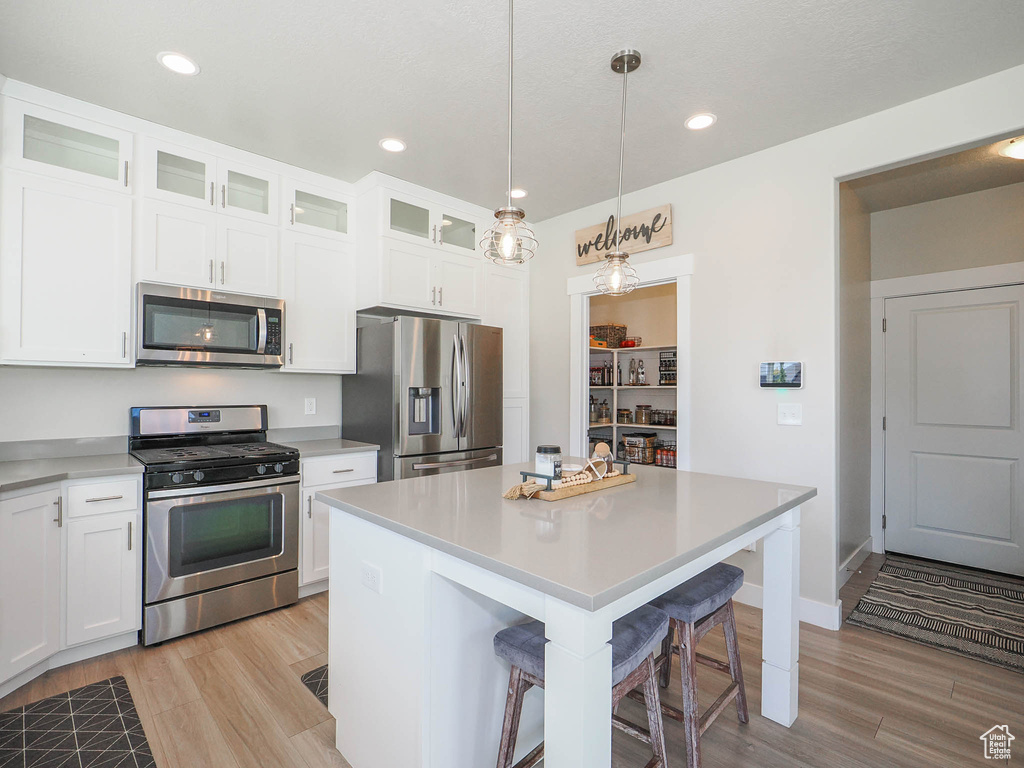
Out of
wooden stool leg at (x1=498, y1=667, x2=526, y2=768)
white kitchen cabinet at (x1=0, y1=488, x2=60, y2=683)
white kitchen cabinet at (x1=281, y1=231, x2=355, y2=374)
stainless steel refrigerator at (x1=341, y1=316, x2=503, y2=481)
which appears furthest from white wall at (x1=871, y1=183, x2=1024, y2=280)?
white kitchen cabinet at (x1=0, y1=488, x2=60, y2=683)

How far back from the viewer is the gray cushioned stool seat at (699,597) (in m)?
1.63

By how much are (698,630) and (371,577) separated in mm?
1091

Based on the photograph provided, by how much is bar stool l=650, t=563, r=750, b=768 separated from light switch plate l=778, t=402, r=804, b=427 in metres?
1.29

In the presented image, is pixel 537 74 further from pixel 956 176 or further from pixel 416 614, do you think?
pixel 956 176

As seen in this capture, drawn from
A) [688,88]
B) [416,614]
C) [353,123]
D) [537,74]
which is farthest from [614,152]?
[416,614]

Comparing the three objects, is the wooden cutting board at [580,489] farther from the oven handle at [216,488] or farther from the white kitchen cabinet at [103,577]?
the white kitchen cabinet at [103,577]

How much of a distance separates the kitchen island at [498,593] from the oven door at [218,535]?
1240 mm

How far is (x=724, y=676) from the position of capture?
2240 millimetres

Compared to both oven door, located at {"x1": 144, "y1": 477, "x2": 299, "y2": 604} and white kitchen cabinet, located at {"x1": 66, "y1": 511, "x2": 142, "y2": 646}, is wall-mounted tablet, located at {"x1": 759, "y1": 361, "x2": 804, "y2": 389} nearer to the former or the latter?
oven door, located at {"x1": 144, "y1": 477, "x2": 299, "y2": 604}

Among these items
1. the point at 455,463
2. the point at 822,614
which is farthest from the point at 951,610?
the point at 455,463

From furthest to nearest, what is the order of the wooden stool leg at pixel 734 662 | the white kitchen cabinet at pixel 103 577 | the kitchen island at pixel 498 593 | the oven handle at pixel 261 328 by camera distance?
the oven handle at pixel 261 328
the white kitchen cabinet at pixel 103 577
the wooden stool leg at pixel 734 662
the kitchen island at pixel 498 593

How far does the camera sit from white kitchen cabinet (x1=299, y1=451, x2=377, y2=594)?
117 inches

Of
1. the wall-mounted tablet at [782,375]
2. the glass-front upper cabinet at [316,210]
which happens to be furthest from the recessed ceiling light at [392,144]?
the wall-mounted tablet at [782,375]

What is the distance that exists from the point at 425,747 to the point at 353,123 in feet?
9.10
